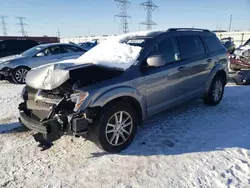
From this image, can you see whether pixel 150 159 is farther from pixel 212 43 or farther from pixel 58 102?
pixel 212 43

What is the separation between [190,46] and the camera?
492 cm

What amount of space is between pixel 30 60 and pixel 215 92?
7.03 m

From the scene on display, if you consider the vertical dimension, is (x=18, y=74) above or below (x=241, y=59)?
below

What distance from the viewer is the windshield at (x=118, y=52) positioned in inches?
154

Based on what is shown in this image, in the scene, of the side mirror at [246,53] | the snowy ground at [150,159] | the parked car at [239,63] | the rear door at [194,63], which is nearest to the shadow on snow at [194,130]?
the snowy ground at [150,159]

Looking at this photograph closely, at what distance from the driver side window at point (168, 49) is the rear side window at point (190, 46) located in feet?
0.57

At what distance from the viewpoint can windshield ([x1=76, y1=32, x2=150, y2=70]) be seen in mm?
3912

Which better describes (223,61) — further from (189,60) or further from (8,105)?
(8,105)

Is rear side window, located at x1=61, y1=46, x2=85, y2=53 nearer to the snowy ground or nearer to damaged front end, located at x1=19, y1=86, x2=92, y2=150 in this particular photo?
the snowy ground

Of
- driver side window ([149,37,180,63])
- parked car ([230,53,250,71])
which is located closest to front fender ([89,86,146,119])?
driver side window ([149,37,180,63])

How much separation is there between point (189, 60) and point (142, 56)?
52.5 inches

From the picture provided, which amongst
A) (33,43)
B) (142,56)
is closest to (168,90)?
(142,56)

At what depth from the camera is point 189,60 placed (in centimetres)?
478

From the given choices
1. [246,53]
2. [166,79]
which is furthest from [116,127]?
[246,53]
